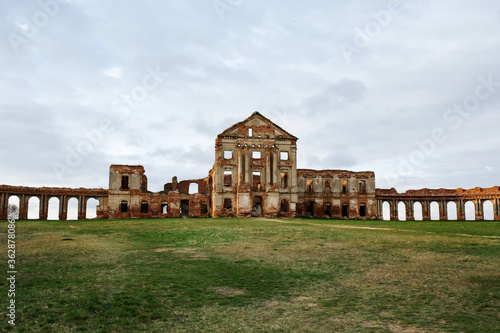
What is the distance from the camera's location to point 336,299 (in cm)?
826

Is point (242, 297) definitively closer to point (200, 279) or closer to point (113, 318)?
point (200, 279)

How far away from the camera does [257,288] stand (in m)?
9.16

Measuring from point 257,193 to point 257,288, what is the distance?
108 feet

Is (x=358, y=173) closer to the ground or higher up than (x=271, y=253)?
higher up

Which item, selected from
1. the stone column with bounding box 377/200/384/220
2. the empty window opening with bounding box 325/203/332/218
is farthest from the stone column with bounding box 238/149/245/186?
the stone column with bounding box 377/200/384/220

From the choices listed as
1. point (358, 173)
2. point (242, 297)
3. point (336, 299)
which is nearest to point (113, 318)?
point (242, 297)

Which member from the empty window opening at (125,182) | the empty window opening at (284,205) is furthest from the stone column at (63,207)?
the empty window opening at (284,205)

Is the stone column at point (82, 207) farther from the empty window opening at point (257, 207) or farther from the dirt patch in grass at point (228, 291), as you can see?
the dirt patch in grass at point (228, 291)

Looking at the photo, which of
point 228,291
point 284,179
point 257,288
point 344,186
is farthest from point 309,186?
point 228,291

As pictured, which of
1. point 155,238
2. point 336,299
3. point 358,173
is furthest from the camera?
point 358,173

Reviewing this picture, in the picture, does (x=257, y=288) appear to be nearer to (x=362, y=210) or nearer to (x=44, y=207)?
(x=44, y=207)

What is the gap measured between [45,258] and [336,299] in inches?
383

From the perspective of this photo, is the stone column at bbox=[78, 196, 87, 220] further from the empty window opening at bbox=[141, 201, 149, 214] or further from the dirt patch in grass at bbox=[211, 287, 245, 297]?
the dirt patch in grass at bbox=[211, 287, 245, 297]

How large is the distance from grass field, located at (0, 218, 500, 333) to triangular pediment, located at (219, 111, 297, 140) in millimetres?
28214
